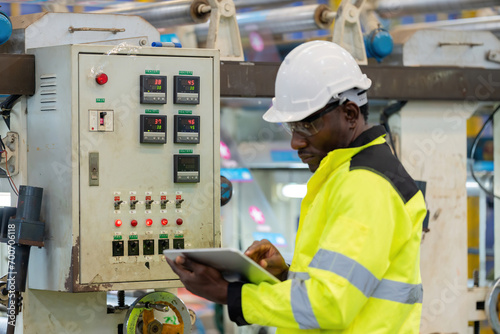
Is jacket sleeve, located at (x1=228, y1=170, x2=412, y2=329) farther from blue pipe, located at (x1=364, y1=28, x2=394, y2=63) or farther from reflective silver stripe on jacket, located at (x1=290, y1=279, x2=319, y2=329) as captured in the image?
blue pipe, located at (x1=364, y1=28, x2=394, y2=63)

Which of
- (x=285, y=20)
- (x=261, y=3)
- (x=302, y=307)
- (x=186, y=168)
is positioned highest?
(x=261, y=3)

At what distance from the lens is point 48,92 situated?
2.60 meters

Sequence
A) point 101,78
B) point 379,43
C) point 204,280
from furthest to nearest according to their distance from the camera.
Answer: point 379,43 → point 101,78 → point 204,280

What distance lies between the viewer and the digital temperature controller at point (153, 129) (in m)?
2.61

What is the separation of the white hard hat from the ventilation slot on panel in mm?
978

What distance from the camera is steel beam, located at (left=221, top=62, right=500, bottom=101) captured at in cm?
317

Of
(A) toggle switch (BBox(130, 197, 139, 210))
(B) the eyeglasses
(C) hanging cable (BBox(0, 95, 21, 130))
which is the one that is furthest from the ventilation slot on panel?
(B) the eyeglasses

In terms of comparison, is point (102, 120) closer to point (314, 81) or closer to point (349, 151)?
point (314, 81)

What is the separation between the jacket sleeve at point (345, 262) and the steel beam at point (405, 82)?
4.87 feet

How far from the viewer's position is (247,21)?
4770 mm

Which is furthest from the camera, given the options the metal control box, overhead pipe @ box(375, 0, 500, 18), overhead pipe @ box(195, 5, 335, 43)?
overhead pipe @ box(195, 5, 335, 43)

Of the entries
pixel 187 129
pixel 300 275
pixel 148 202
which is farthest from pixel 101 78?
pixel 300 275

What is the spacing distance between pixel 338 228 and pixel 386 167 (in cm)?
23

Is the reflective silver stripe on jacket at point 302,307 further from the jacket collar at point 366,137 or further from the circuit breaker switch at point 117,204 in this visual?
the circuit breaker switch at point 117,204
